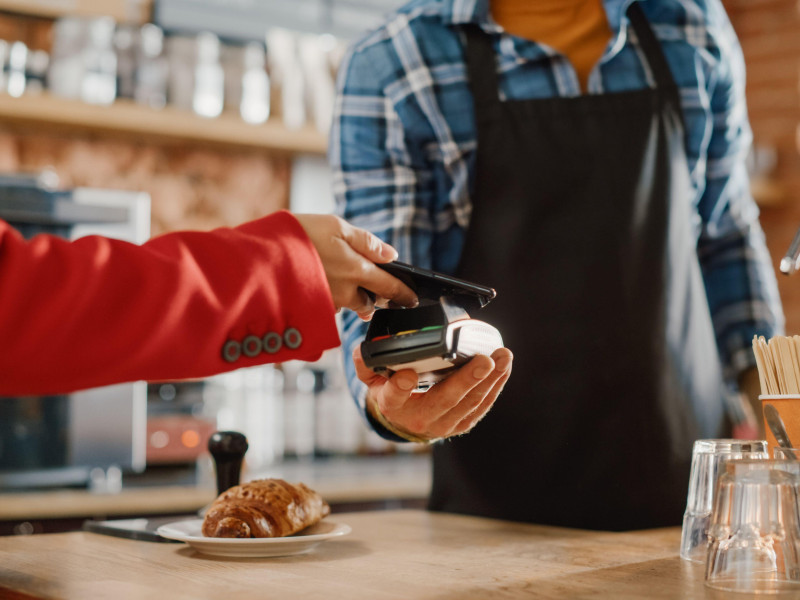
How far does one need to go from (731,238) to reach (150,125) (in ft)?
5.13

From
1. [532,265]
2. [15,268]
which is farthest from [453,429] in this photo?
[15,268]

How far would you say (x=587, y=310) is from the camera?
4.19 ft


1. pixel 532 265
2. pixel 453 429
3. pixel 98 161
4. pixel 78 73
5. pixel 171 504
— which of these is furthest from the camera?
pixel 98 161

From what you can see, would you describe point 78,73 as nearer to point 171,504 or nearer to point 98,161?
point 98,161

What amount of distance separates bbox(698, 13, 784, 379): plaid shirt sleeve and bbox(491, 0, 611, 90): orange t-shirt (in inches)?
7.5

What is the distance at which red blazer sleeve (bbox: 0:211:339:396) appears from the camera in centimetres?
71

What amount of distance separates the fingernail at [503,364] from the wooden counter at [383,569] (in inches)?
7.4

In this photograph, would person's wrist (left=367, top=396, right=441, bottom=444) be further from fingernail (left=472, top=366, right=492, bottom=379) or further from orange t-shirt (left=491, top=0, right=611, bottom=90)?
orange t-shirt (left=491, top=0, right=611, bottom=90)

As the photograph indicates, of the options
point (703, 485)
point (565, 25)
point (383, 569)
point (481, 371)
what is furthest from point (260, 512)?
point (565, 25)

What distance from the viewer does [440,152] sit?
1.37 metres

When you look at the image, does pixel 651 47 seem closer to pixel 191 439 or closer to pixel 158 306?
pixel 158 306

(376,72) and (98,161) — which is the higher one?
(98,161)

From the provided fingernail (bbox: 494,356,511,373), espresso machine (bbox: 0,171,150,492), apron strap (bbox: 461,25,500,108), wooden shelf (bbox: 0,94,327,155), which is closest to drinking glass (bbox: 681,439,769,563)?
fingernail (bbox: 494,356,511,373)

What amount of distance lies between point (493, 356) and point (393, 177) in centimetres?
49
